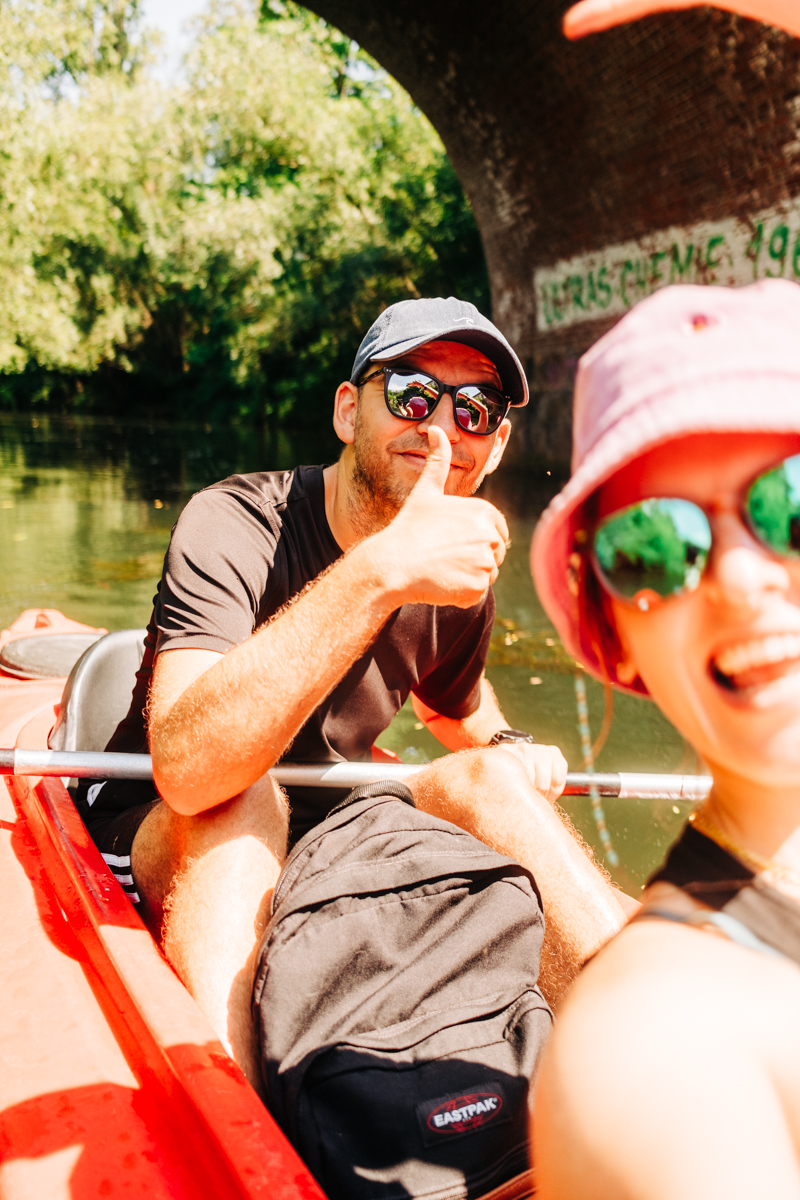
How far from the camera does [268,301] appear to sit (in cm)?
1870

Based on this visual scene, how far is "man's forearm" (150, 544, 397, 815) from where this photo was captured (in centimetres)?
136

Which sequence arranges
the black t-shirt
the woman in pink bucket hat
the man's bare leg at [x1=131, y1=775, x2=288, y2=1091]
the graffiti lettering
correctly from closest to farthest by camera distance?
1. the woman in pink bucket hat
2. the man's bare leg at [x1=131, y1=775, x2=288, y2=1091]
3. the black t-shirt
4. the graffiti lettering

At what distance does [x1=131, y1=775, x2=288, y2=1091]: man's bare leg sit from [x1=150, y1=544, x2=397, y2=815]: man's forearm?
0.36 feet

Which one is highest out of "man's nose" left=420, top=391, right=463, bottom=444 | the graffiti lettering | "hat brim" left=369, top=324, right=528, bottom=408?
the graffiti lettering

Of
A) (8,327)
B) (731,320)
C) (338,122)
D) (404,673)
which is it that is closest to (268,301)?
(338,122)

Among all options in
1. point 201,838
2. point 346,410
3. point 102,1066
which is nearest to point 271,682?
point 201,838

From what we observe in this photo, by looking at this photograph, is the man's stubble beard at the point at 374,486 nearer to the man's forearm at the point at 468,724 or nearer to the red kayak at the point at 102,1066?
the man's forearm at the point at 468,724

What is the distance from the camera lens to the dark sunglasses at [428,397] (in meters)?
1.75

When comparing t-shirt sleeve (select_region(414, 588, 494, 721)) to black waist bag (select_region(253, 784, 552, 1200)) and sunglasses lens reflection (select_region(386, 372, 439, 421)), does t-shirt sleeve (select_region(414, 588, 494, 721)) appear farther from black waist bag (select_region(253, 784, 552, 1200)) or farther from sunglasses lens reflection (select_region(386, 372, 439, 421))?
black waist bag (select_region(253, 784, 552, 1200))

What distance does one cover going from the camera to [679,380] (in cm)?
58

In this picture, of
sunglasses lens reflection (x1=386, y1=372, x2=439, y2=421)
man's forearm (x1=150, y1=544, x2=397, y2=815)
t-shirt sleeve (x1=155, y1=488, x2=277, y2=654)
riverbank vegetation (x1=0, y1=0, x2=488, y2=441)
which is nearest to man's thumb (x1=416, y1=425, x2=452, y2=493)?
man's forearm (x1=150, y1=544, x2=397, y2=815)

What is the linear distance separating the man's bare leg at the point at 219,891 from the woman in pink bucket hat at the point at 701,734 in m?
0.79

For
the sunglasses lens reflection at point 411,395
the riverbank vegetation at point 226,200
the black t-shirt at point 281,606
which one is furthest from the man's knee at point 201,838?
the riverbank vegetation at point 226,200

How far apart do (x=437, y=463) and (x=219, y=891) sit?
30.2 inches
